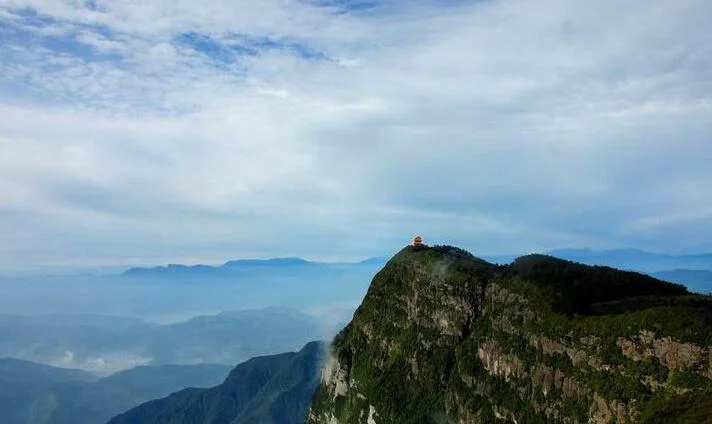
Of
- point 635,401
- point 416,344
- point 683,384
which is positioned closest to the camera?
point 683,384

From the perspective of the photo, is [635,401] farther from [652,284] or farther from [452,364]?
[452,364]

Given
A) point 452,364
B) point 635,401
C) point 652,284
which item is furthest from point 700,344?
point 452,364

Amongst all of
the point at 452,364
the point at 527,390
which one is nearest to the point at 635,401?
the point at 527,390

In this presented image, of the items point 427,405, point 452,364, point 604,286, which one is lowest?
point 427,405

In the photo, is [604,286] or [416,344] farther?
[416,344]

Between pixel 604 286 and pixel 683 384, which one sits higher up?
pixel 604 286

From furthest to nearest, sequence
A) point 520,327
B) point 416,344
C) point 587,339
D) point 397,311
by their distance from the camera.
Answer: point 397,311 → point 416,344 → point 520,327 → point 587,339

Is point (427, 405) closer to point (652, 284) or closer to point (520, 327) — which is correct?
point (520, 327)
